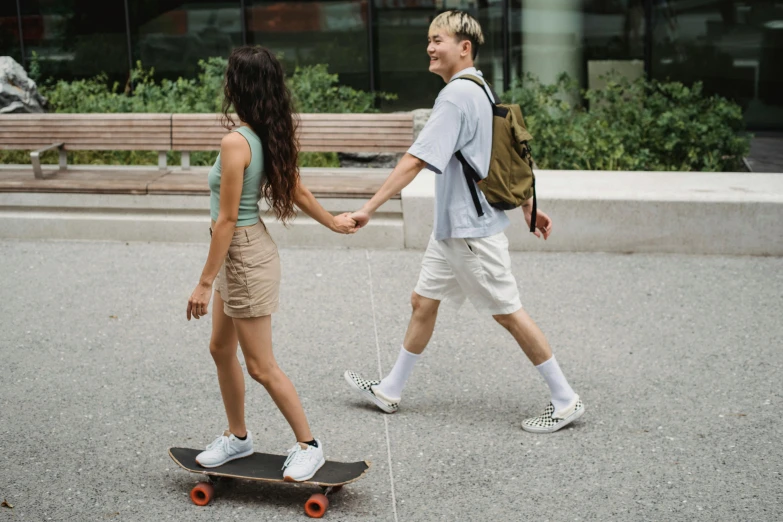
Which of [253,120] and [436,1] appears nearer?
[253,120]

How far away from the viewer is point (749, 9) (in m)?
12.6

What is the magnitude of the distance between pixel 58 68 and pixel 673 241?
9.19 meters

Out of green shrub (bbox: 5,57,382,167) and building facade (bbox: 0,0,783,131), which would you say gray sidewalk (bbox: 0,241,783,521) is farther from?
building facade (bbox: 0,0,783,131)

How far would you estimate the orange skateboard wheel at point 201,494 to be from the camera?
13.1 feet

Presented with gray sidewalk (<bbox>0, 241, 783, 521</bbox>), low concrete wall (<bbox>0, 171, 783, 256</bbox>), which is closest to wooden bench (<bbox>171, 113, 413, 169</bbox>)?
low concrete wall (<bbox>0, 171, 783, 256</bbox>)

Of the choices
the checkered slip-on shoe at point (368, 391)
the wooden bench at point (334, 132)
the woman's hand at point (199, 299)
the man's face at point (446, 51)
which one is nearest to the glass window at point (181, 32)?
the wooden bench at point (334, 132)

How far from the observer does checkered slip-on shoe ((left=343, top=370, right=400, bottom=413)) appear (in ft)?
16.1

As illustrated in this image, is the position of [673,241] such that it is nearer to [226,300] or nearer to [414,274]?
[414,274]

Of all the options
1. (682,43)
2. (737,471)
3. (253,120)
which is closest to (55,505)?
(253,120)

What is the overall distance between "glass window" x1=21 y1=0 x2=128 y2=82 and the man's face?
959 centimetres

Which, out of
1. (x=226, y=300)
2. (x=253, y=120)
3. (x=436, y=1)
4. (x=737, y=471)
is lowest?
(x=737, y=471)

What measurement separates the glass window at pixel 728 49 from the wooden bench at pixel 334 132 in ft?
17.9

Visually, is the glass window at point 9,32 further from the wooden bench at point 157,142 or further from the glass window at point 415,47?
the glass window at point 415,47

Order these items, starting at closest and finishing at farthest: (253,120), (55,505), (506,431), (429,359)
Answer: (253,120), (55,505), (506,431), (429,359)
